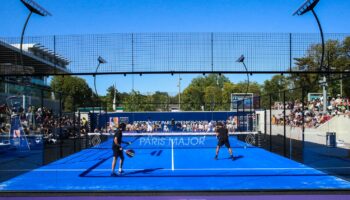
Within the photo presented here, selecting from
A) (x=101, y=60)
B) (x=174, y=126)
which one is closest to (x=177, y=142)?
(x=174, y=126)

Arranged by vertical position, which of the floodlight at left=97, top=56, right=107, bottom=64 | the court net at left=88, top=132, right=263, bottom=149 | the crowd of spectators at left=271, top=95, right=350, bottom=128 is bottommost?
the court net at left=88, top=132, right=263, bottom=149

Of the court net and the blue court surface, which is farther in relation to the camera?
the court net

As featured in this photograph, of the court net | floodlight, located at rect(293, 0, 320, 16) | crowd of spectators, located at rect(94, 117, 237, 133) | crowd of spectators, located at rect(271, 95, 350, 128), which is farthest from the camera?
crowd of spectators, located at rect(94, 117, 237, 133)

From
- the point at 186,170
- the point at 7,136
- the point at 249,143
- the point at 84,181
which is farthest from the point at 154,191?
the point at 249,143

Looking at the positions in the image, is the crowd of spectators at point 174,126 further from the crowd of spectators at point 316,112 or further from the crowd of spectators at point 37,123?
the crowd of spectators at point 316,112

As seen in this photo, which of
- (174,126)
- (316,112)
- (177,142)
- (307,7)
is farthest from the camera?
(174,126)

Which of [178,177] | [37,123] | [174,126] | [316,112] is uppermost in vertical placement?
[316,112]

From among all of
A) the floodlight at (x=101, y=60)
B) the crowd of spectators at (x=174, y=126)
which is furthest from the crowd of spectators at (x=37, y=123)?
the floodlight at (x=101, y=60)

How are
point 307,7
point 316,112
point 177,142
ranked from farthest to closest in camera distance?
1. point 177,142
2. point 316,112
3. point 307,7

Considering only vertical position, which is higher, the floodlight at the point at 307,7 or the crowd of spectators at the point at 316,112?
the floodlight at the point at 307,7

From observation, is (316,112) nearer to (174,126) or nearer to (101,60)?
(174,126)

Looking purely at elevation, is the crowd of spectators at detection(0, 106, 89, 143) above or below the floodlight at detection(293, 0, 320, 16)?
below

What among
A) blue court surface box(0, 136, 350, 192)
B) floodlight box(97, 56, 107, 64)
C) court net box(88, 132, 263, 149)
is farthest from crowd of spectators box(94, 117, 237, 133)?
floodlight box(97, 56, 107, 64)

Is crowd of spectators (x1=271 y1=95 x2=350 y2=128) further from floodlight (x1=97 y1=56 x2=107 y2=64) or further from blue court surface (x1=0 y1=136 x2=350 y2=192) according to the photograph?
floodlight (x1=97 y1=56 x2=107 y2=64)
